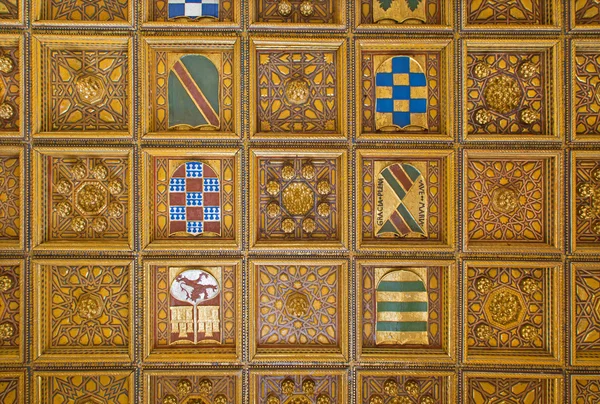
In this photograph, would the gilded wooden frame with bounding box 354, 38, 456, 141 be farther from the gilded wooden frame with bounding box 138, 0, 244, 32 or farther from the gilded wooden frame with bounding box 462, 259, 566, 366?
the gilded wooden frame with bounding box 462, 259, 566, 366

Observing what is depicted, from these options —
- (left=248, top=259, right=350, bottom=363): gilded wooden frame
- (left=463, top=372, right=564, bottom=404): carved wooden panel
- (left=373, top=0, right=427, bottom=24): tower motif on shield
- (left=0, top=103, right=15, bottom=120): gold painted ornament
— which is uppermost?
(left=373, top=0, right=427, bottom=24): tower motif on shield

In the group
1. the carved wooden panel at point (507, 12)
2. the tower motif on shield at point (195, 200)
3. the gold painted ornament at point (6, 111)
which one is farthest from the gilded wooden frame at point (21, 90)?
the carved wooden panel at point (507, 12)

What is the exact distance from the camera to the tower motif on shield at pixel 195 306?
17.2 ft

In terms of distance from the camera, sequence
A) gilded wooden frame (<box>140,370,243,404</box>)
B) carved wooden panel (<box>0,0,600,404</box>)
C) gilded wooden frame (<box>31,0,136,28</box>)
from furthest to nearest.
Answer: gilded wooden frame (<box>140,370,243,404</box>) < carved wooden panel (<box>0,0,600,404</box>) < gilded wooden frame (<box>31,0,136,28</box>)

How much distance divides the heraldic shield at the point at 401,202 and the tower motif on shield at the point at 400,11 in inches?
72.0

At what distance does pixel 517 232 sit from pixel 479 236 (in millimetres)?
497

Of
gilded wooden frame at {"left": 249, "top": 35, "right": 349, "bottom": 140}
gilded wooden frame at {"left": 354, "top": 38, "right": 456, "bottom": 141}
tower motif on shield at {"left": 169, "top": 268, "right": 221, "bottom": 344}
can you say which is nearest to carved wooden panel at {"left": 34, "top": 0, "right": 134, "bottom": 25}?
gilded wooden frame at {"left": 249, "top": 35, "right": 349, "bottom": 140}

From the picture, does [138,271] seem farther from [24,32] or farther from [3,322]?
[24,32]

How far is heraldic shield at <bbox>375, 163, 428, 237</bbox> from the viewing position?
17.1 feet

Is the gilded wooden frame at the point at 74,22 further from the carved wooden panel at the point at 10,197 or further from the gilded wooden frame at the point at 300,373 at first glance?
the gilded wooden frame at the point at 300,373

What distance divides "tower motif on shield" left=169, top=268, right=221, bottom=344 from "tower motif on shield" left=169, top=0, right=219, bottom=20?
3213mm

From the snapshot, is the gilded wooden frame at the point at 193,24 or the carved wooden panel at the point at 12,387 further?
the carved wooden panel at the point at 12,387

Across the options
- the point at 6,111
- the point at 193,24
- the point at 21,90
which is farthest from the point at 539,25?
the point at 6,111

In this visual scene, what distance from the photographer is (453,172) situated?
513cm
